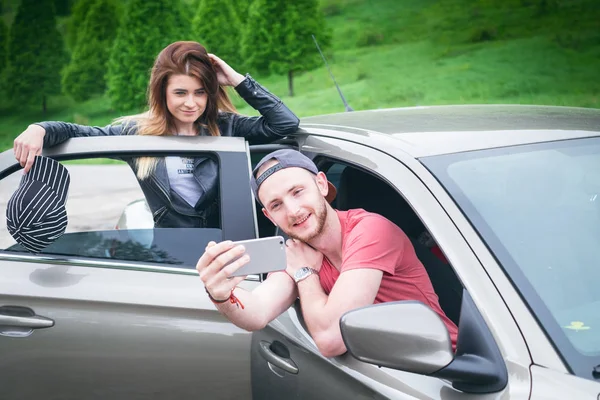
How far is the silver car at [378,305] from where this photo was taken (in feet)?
4.94

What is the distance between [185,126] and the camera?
108 inches

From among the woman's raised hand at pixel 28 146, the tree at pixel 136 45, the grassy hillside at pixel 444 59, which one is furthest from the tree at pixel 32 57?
the woman's raised hand at pixel 28 146

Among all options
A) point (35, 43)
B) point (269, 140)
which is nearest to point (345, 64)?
point (35, 43)

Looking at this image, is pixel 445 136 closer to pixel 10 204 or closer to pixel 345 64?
pixel 10 204

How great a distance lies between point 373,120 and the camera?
Answer: 2576 mm

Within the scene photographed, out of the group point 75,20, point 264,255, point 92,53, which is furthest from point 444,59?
point 264,255

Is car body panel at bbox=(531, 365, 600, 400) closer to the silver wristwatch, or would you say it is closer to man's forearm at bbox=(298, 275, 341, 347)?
man's forearm at bbox=(298, 275, 341, 347)

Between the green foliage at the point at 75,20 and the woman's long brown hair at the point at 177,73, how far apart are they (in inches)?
799

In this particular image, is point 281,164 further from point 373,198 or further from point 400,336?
point 400,336

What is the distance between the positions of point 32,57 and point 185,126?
20.3 metres

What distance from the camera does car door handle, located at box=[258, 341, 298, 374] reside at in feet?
6.37

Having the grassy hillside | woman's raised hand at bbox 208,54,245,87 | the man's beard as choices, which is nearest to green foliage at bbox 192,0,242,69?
the grassy hillside

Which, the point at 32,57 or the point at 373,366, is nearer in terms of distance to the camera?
the point at 373,366

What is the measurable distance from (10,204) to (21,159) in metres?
0.15
